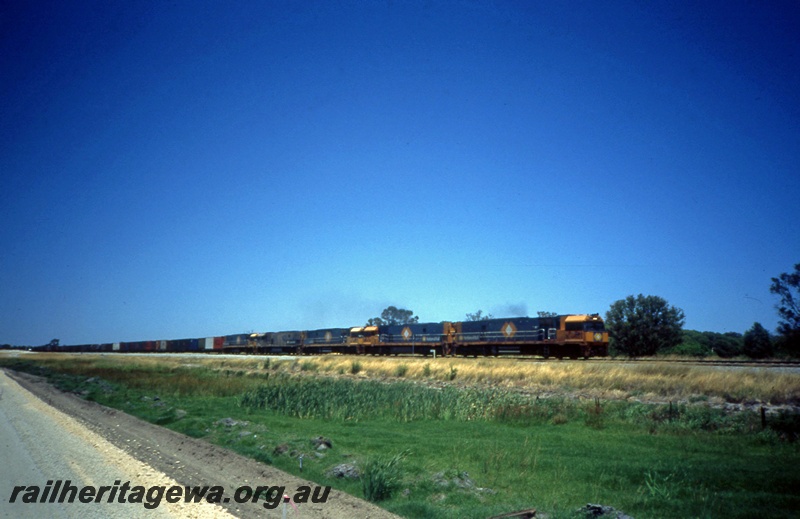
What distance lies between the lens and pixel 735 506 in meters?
8.80

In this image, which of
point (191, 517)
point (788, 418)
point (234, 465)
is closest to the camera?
point (191, 517)

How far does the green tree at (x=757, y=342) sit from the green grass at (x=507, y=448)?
4691 centimetres

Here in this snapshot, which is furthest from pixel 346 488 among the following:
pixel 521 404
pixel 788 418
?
pixel 788 418

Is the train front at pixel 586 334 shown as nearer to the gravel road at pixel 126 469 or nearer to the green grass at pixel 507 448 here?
the green grass at pixel 507 448

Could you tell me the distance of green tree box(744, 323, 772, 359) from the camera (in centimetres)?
5538

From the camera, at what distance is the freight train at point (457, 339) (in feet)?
140

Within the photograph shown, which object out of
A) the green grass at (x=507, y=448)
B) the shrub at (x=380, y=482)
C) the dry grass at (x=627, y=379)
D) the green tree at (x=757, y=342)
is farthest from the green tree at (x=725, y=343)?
the shrub at (x=380, y=482)

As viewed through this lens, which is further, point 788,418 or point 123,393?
point 123,393

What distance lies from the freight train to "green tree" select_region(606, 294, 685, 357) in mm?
27805

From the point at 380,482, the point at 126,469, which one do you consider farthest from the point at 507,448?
the point at 126,469

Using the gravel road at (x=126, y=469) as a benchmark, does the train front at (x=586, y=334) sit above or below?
above

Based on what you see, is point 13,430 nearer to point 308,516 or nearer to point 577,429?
point 308,516

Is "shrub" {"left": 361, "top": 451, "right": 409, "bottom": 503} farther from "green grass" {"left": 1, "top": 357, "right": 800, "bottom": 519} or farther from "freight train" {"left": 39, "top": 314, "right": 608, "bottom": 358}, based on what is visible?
"freight train" {"left": 39, "top": 314, "right": 608, "bottom": 358}

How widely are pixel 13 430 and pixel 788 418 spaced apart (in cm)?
2374
